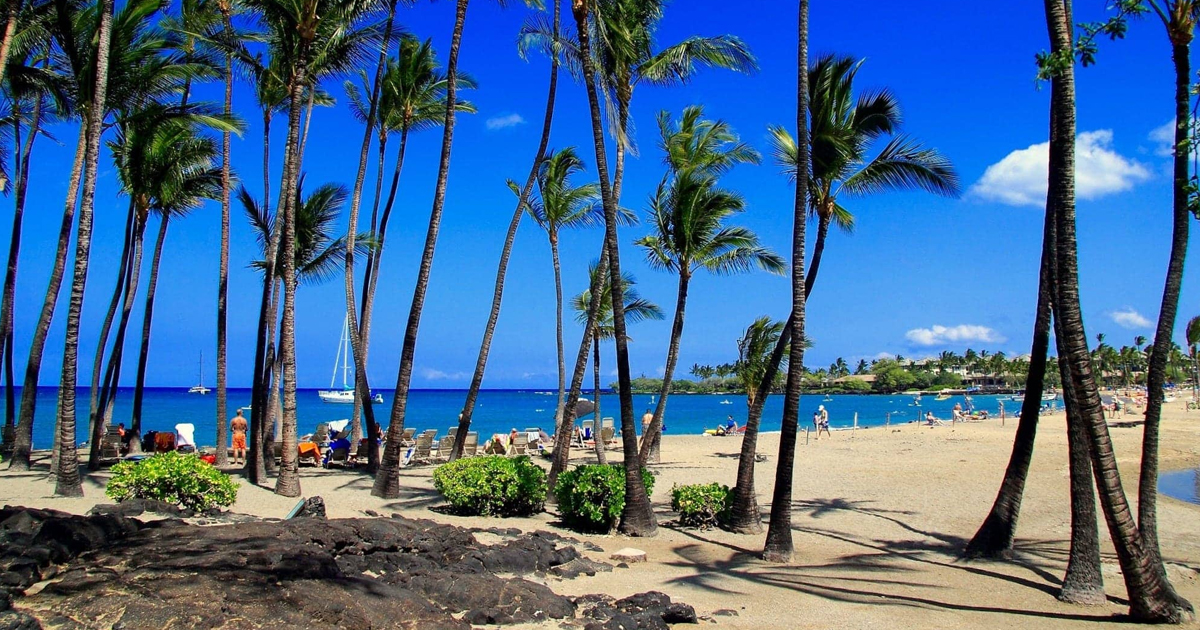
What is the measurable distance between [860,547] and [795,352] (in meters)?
3.57

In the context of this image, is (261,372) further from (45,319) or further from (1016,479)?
(1016,479)

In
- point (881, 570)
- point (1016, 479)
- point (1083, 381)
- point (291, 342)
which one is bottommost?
point (881, 570)

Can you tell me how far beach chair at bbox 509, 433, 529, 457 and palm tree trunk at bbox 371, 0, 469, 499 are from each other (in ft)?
40.3

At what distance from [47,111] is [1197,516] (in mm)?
27312

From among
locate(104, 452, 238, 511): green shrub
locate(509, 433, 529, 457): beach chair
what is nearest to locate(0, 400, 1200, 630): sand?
locate(104, 452, 238, 511): green shrub

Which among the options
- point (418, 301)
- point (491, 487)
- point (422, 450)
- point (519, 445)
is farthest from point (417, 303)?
point (519, 445)

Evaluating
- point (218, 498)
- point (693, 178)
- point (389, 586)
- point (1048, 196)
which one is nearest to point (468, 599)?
point (389, 586)

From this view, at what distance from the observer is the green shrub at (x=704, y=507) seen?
42.7ft

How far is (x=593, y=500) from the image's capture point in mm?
12227

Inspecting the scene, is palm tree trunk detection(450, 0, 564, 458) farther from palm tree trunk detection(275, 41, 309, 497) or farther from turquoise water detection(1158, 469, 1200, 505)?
turquoise water detection(1158, 469, 1200, 505)

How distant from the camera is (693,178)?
15.5 m

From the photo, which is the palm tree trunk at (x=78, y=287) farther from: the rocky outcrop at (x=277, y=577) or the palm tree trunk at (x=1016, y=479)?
the palm tree trunk at (x=1016, y=479)

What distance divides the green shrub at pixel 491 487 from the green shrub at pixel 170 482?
11.5 ft

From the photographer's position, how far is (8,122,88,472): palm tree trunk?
540 inches
